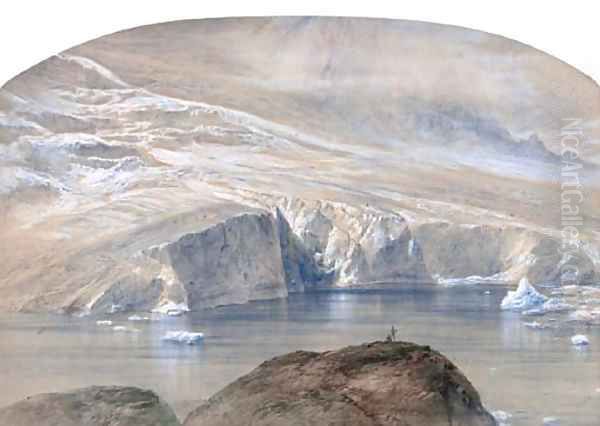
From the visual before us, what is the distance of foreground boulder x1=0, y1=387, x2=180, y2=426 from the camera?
10.1 feet

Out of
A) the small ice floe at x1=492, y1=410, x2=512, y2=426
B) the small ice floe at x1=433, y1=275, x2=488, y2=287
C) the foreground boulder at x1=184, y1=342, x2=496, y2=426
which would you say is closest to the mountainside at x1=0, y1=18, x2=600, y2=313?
the small ice floe at x1=433, y1=275, x2=488, y2=287

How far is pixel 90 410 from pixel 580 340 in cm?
158

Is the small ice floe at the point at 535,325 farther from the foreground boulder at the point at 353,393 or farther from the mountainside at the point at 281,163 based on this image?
the foreground boulder at the point at 353,393

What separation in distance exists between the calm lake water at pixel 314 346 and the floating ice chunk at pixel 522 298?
25 mm

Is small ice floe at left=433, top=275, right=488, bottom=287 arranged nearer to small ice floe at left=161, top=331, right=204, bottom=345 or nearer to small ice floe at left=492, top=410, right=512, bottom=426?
small ice floe at left=492, top=410, right=512, bottom=426

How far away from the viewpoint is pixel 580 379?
10.5 ft

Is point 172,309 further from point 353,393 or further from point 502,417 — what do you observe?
point 502,417

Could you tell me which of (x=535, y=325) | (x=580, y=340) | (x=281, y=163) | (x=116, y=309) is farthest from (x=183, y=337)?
(x=580, y=340)

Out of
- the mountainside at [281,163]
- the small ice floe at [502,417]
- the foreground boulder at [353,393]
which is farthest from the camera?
the mountainside at [281,163]

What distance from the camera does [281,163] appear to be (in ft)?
10.9

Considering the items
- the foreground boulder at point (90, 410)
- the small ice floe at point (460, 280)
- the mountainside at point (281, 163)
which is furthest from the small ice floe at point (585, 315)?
the foreground boulder at point (90, 410)

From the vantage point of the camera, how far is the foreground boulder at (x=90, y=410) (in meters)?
3.09

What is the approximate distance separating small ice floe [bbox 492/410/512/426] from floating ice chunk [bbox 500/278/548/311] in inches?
13.5

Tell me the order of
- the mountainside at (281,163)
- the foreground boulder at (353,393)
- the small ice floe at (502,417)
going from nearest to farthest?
1. the foreground boulder at (353,393)
2. the small ice floe at (502,417)
3. the mountainside at (281,163)
